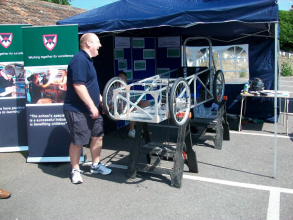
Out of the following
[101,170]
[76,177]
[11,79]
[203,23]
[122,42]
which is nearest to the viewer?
[76,177]

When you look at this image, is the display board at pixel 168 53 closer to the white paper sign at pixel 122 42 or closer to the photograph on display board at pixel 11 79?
the white paper sign at pixel 122 42

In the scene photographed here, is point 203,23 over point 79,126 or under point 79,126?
over

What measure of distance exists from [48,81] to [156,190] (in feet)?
8.34

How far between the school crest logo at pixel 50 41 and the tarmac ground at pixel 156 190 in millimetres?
2005

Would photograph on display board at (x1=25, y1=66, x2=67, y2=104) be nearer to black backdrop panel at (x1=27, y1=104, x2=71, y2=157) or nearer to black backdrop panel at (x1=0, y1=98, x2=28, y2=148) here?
black backdrop panel at (x1=27, y1=104, x2=71, y2=157)

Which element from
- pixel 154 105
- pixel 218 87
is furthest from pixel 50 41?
pixel 218 87

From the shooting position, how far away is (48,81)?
16.2 ft

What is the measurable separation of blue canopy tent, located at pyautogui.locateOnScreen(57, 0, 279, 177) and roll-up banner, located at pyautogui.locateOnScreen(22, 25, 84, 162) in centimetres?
70

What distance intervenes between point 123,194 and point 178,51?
5.04 metres

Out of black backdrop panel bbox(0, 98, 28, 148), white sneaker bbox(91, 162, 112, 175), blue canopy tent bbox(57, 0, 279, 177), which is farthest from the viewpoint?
black backdrop panel bbox(0, 98, 28, 148)

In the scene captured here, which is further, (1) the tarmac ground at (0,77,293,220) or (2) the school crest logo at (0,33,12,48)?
(2) the school crest logo at (0,33,12,48)

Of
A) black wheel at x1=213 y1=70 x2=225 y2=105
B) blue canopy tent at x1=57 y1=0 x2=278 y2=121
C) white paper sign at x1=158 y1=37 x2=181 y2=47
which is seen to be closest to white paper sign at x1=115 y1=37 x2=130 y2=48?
blue canopy tent at x1=57 y1=0 x2=278 y2=121

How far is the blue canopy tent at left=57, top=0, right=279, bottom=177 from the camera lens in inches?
174

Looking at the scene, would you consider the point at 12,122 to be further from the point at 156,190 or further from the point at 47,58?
the point at 156,190
